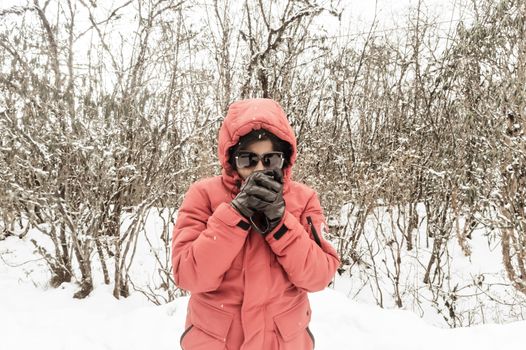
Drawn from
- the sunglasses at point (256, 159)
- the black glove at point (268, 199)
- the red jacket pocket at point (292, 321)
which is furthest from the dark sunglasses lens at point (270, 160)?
the red jacket pocket at point (292, 321)

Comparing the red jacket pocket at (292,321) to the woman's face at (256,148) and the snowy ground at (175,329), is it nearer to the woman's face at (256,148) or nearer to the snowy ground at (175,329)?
the woman's face at (256,148)

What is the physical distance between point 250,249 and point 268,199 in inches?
9.5

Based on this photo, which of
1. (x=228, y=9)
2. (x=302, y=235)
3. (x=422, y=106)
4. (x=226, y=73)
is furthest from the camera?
(x=422, y=106)

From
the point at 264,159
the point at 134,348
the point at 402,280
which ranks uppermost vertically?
the point at 264,159

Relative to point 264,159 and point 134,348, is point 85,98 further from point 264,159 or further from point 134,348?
point 264,159

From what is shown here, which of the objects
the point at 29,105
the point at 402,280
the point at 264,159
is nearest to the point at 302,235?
the point at 264,159

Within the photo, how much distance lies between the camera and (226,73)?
6.77 meters

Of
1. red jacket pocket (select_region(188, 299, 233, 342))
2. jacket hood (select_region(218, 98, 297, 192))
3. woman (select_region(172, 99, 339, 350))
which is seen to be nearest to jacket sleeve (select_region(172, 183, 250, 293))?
woman (select_region(172, 99, 339, 350))

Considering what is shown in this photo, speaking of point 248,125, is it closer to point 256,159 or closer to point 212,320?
point 256,159

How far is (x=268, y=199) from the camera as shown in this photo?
1153mm

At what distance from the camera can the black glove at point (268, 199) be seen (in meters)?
1.15

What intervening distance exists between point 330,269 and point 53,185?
4067 millimetres

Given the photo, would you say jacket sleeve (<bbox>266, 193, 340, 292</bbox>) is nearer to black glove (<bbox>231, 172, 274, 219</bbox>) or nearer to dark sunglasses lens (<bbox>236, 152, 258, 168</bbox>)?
black glove (<bbox>231, 172, 274, 219</bbox>)

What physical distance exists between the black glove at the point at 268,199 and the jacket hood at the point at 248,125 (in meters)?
0.20
